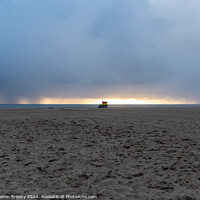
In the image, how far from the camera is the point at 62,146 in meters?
9.30

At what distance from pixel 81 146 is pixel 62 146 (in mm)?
983

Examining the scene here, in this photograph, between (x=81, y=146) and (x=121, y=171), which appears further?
(x=81, y=146)

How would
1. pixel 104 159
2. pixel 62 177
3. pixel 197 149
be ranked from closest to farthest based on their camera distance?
pixel 62 177 → pixel 104 159 → pixel 197 149

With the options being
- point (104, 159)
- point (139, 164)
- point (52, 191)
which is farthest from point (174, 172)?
point (52, 191)

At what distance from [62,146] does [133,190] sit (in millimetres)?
5428

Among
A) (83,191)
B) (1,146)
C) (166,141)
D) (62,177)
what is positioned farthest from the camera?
(166,141)

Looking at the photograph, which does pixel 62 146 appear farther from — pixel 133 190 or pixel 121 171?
pixel 133 190

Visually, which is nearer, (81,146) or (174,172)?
(174,172)

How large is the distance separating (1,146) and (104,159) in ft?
18.1

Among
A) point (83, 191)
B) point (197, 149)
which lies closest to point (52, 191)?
point (83, 191)

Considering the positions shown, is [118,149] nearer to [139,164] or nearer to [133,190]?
[139,164]

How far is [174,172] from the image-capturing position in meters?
5.84

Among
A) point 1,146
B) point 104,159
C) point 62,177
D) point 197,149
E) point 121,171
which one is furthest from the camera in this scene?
point 1,146

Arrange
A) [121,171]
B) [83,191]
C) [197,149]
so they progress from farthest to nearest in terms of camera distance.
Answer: [197,149]
[121,171]
[83,191]
